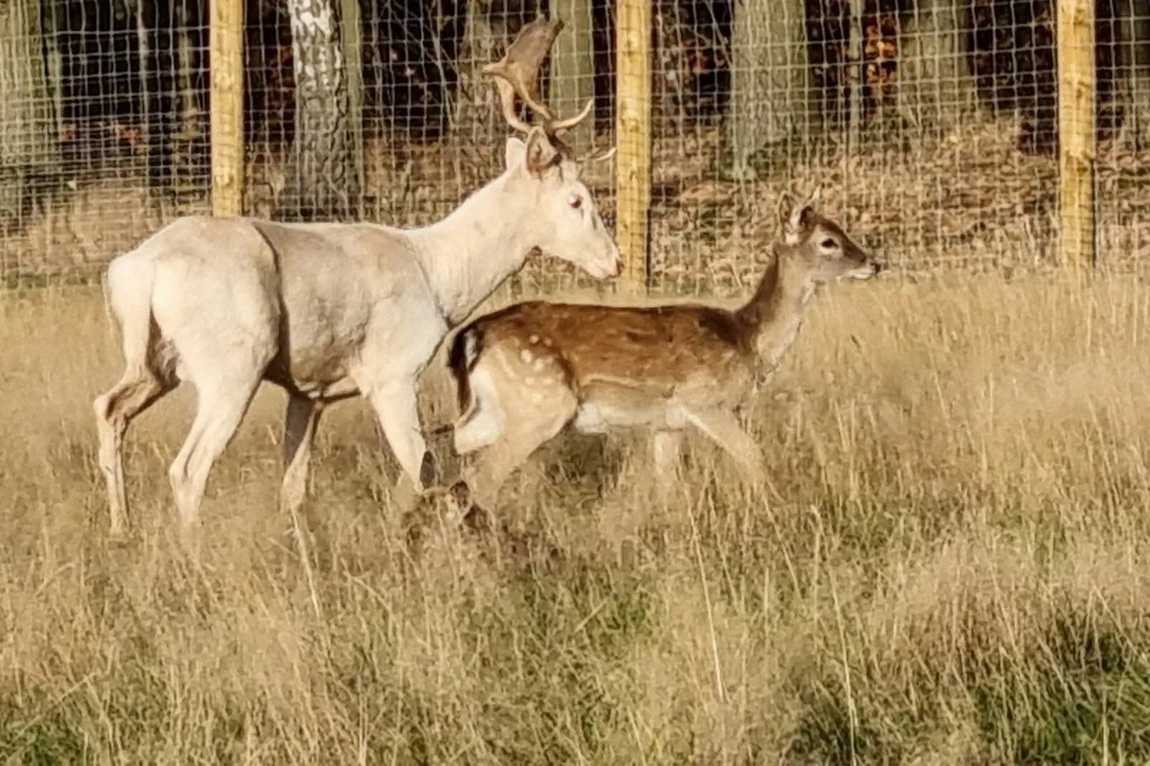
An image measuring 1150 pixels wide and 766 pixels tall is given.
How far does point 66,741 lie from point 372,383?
289 cm

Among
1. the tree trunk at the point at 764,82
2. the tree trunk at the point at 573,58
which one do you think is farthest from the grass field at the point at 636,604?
the tree trunk at the point at 573,58

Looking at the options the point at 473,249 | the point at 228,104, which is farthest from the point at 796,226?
the point at 228,104

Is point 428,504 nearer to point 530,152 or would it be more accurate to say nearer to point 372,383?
point 372,383

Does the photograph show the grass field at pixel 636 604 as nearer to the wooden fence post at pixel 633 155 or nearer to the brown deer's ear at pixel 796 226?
the brown deer's ear at pixel 796 226

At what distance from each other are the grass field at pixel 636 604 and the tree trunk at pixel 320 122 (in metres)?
5.69

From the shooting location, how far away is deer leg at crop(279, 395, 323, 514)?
27.6 ft

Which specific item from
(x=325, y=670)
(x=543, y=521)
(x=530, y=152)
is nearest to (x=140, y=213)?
(x=530, y=152)

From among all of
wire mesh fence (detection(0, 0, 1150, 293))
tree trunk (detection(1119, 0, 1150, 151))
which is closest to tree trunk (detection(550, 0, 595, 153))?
wire mesh fence (detection(0, 0, 1150, 293))

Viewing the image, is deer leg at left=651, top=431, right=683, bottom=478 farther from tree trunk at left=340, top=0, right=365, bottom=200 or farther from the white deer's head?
tree trunk at left=340, top=0, right=365, bottom=200

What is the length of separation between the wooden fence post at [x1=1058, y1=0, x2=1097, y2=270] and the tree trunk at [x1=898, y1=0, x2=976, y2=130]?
3152 millimetres

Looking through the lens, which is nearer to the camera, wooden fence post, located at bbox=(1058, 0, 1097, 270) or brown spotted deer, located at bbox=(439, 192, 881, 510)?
brown spotted deer, located at bbox=(439, 192, 881, 510)

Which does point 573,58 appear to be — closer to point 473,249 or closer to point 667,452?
point 473,249

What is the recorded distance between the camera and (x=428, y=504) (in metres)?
7.38

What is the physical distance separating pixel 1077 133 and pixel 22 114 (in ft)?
30.9
